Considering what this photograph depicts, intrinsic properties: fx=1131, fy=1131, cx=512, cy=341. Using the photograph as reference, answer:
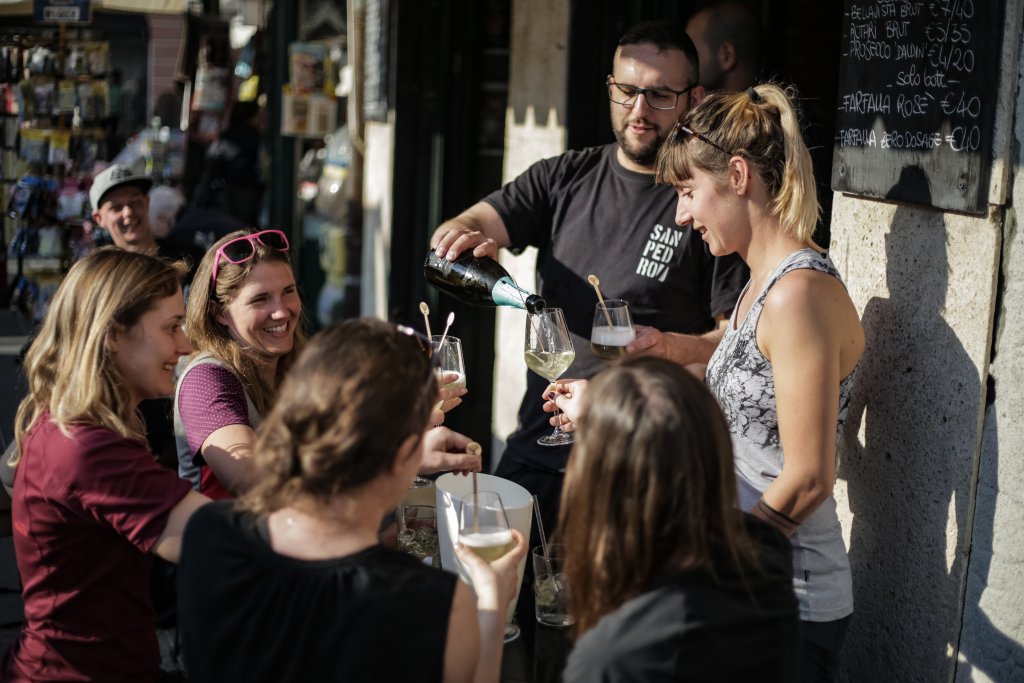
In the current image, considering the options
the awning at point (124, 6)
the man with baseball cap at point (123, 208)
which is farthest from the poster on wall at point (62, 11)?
the man with baseball cap at point (123, 208)

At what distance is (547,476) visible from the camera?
11.2 feet

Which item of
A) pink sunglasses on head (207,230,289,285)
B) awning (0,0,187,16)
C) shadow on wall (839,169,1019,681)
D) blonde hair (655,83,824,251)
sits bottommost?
shadow on wall (839,169,1019,681)

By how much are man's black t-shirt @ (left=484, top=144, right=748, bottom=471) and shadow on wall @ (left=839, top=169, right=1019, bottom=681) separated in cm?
53

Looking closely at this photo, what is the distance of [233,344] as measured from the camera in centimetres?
304

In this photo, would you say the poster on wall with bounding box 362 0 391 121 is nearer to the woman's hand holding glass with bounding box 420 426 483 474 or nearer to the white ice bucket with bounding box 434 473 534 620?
the woman's hand holding glass with bounding box 420 426 483 474

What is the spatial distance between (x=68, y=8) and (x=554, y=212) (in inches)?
230

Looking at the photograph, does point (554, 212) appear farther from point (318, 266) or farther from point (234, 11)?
point (234, 11)

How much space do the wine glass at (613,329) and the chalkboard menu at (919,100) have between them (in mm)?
729

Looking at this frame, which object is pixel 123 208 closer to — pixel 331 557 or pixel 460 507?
pixel 460 507

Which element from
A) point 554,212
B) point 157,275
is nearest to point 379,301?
point 554,212

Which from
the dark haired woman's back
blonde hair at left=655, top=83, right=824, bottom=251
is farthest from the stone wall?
the dark haired woman's back

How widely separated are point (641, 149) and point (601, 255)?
339 mm

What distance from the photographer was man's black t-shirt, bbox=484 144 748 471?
3307mm

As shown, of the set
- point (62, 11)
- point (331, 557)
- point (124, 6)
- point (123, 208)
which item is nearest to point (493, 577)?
point (331, 557)
